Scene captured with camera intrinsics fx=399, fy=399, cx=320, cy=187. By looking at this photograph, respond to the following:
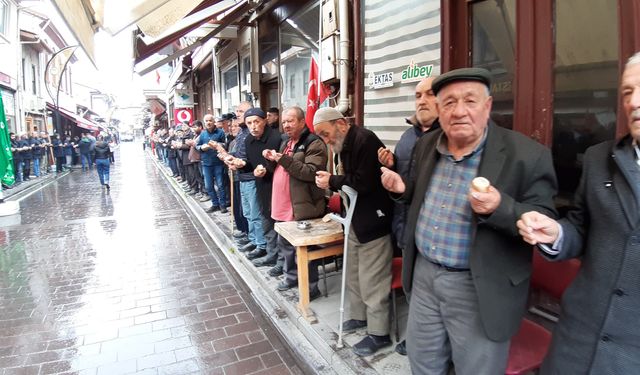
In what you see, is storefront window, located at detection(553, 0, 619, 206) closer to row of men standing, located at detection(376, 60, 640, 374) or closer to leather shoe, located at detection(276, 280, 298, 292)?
row of men standing, located at detection(376, 60, 640, 374)

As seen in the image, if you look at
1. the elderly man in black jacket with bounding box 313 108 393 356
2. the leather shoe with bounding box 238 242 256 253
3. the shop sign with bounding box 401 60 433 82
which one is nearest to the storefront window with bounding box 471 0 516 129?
the shop sign with bounding box 401 60 433 82

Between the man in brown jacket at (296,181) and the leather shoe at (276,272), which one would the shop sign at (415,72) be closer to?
the man in brown jacket at (296,181)

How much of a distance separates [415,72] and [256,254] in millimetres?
3085

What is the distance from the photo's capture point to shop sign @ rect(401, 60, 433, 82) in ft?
12.8

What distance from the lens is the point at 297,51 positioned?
7516 mm

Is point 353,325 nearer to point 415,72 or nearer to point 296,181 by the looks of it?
point 296,181

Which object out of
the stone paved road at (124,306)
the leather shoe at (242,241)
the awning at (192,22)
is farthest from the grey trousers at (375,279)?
the awning at (192,22)

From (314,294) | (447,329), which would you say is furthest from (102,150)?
(447,329)

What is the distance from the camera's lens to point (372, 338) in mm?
3088

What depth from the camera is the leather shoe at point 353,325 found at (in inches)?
132

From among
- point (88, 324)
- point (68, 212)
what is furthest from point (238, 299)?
point (68, 212)

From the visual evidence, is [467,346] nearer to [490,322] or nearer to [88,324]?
[490,322]

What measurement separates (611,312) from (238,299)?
379 centimetres

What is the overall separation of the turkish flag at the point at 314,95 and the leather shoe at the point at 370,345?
3338 millimetres
